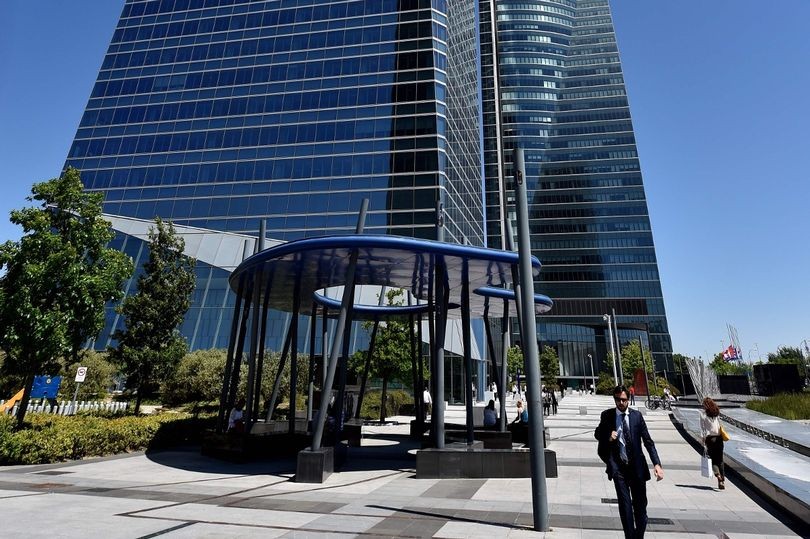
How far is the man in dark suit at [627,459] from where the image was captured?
4.95 metres

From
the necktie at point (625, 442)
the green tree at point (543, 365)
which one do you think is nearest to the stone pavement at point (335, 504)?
the necktie at point (625, 442)

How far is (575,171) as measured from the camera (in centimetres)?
11400

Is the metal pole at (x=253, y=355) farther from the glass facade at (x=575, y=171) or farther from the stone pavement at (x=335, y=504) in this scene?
the glass facade at (x=575, y=171)

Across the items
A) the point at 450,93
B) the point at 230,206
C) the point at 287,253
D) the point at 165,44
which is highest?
the point at 165,44

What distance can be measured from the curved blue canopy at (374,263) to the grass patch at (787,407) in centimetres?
1861

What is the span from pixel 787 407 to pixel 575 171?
100.0 m

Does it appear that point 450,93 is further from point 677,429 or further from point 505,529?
point 505,529

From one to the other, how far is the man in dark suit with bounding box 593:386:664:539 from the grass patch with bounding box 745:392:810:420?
2315cm

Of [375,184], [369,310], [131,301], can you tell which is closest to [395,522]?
[369,310]

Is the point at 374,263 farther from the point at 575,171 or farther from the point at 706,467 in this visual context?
the point at 575,171

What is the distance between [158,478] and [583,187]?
383ft

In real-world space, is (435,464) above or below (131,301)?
below

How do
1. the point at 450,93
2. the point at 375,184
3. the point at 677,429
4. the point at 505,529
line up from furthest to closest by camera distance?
the point at 450,93 < the point at 375,184 < the point at 677,429 < the point at 505,529

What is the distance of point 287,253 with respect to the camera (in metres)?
11.6
